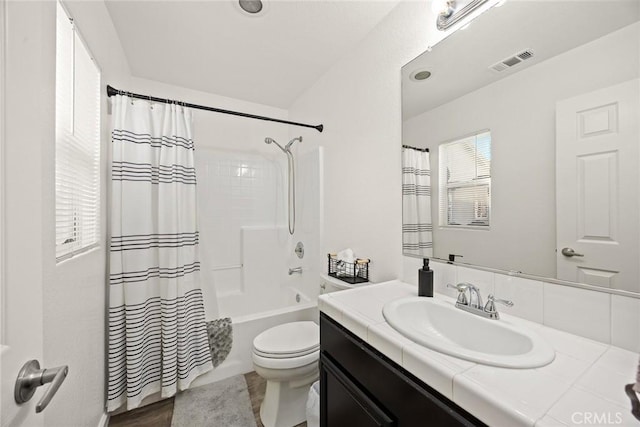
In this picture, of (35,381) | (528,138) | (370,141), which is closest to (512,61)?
(528,138)

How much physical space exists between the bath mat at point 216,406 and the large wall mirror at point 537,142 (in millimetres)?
1436

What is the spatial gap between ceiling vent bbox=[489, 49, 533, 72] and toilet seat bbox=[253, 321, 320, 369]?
1622 mm

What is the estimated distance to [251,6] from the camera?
142 cm

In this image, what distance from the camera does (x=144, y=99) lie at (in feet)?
5.35

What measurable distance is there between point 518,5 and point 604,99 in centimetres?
49

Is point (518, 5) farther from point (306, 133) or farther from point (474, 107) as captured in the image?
point (306, 133)

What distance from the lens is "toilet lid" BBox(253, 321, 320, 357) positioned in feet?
4.67

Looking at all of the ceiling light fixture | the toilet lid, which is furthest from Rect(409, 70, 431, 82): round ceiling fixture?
the toilet lid

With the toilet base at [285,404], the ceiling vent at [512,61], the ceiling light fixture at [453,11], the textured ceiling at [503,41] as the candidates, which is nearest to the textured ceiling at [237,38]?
the ceiling light fixture at [453,11]

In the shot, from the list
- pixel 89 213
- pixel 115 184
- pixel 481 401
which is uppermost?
pixel 115 184

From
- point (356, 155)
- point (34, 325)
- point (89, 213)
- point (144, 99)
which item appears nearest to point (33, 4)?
point (34, 325)

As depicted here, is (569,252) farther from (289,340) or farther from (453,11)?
(289,340)

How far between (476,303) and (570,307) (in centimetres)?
26

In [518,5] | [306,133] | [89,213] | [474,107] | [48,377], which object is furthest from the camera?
[306,133]
